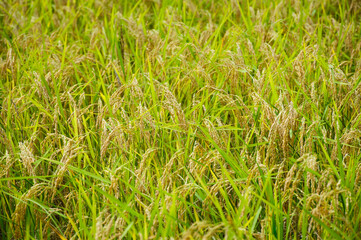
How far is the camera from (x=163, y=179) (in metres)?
1.42

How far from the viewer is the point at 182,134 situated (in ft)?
5.70

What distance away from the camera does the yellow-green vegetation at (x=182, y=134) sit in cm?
133

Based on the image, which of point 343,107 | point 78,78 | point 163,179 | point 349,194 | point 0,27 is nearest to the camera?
point 349,194

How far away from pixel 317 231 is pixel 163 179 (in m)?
0.57

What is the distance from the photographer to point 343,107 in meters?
1.83

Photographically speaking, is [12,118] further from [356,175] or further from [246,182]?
[356,175]

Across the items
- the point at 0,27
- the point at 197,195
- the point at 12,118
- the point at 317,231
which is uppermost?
the point at 0,27

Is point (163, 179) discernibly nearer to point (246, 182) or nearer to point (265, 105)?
point (246, 182)

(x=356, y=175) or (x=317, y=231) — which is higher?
(x=356, y=175)

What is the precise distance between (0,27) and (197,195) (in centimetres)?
229

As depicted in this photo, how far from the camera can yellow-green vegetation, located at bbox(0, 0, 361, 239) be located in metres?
1.33

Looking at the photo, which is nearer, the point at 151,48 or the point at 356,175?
the point at 356,175

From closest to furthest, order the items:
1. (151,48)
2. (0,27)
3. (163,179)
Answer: (163,179)
(151,48)
(0,27)

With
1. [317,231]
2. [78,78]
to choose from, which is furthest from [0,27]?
[317,231]
